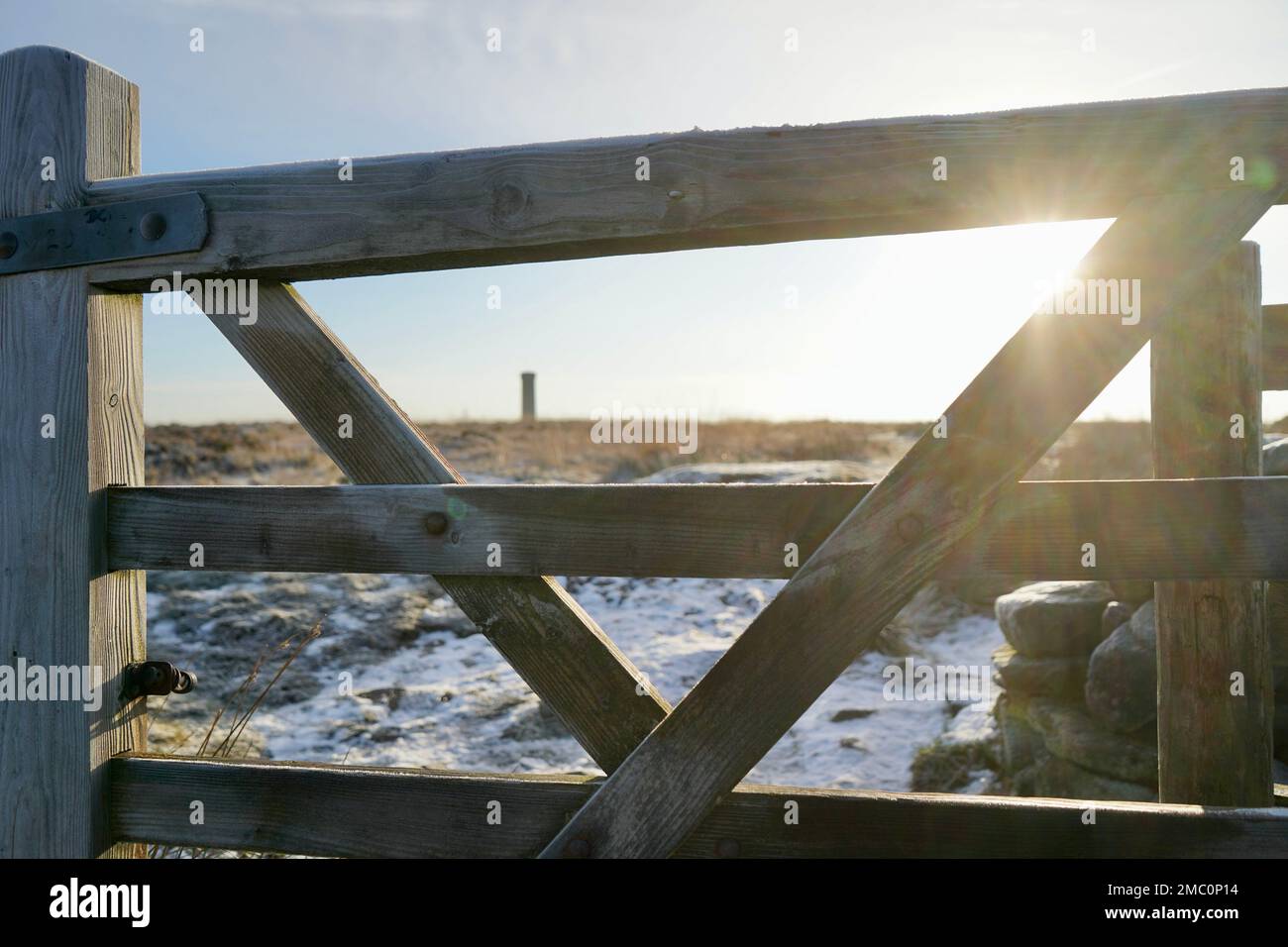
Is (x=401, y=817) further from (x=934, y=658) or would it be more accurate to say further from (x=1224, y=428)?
(x=934, y=658)

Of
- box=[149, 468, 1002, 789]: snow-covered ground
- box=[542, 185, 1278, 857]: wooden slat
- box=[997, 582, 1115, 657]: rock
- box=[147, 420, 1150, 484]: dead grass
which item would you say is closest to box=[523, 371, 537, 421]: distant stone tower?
box=[147, 420, 1150, 484]: dead grass

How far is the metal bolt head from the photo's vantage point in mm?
→ 1927

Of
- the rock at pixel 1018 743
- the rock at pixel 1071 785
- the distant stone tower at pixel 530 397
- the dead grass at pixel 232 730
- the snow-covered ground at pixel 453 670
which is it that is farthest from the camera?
the distant stone tower at pixel 530 397

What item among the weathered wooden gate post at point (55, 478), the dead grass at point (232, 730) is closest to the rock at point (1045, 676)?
the dead grass at point (232, 730)

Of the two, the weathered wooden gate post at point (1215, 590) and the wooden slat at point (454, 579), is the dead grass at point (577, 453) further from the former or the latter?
the wooden slat at point (454, 579)

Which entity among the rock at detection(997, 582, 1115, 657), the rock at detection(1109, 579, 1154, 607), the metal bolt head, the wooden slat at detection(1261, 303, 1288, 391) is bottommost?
the rock at detection(997, 582, 1115, 657)

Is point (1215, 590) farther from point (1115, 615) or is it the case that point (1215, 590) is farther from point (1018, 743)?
point (1018, 743)

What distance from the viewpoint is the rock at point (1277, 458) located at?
407cm

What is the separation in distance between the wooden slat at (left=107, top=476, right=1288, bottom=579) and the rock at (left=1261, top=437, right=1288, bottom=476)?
10.6 feet

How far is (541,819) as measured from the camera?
68.6 inches

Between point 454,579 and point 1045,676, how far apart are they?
178 inches

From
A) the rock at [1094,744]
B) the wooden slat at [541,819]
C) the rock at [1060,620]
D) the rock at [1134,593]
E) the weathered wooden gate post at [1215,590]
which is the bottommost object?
the rock at [1094,744]

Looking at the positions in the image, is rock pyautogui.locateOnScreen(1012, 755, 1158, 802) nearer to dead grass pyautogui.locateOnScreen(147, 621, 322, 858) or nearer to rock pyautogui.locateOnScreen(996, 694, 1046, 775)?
rock pyautogui.locateOnScreen(996, 694, 1046, 775)

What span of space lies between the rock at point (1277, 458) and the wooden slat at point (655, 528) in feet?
10.6
